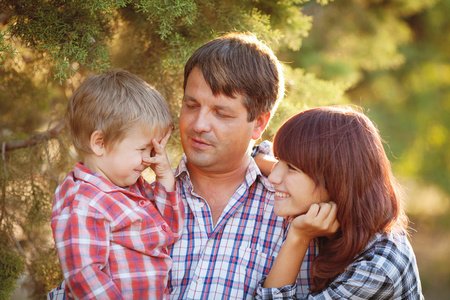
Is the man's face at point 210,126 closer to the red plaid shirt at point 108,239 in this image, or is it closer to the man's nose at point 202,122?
the man's nose at point 202,122

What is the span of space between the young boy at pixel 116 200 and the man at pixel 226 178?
134 millimetres

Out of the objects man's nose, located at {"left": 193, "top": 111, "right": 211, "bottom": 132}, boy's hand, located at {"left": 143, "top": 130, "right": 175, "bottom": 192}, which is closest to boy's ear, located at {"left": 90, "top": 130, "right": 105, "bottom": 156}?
boy's hand, located at {"left": 143, "top": 130, "right": 175, "bottom": 192}

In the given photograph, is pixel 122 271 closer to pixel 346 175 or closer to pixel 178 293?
pixel 178 293

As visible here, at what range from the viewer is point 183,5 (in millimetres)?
2008

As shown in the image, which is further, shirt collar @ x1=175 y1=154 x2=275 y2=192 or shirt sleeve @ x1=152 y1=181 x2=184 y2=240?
shirt collar @ x1=175 y1=154 x2=275 y2=192

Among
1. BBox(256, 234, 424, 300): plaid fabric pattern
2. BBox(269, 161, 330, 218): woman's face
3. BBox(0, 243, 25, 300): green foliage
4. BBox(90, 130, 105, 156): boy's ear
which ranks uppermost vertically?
BBox(90, 130, 105, 156): boy's ear

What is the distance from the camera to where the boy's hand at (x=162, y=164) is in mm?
1941

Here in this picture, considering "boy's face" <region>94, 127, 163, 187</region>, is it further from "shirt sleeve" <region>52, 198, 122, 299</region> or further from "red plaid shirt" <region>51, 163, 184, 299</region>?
"shirt sleeve" <region>52, 198, 122, 299</region>

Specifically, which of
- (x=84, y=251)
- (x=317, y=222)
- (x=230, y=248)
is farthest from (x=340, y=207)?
(x=84, y=251)

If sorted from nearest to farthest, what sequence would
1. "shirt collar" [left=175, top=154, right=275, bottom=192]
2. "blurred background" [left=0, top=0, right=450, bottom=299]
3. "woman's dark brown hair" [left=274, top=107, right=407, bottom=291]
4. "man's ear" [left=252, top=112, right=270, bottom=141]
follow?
"woman's dark brown hair" [left=274, top=107, right=407, bottom=291]
"blurred background" [left=0, top=0, right=450, bottom=299]
"shirt collar" [left=175, top=154, right=275, bottom=192]
"man's ear" [left=252, top=112, right=270, bottom=141]

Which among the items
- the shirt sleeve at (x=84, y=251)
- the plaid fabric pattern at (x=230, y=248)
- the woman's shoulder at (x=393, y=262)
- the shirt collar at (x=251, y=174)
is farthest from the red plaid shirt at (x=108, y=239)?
the woman's shoulder at (x=393, y=262)

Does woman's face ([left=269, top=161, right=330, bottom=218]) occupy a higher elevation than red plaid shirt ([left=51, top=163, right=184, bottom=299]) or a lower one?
higher

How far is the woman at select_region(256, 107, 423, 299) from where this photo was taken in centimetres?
171

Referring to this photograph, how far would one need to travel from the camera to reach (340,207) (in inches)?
70.4
